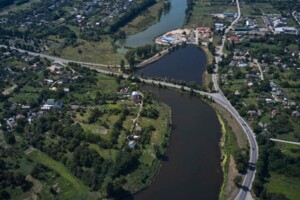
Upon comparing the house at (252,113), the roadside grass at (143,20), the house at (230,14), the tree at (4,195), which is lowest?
the tree at (4,195)

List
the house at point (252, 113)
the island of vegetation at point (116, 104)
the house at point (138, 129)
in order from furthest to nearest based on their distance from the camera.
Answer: the house at point (252, 113)
the house at point (138, 129)
the island of vegetation at point (116, 104)

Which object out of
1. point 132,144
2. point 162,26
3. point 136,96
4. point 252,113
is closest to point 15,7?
point 162,26

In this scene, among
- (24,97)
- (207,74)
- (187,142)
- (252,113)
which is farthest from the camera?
(207,74)

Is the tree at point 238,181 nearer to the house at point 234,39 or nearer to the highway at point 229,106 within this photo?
the highway at point 229,106

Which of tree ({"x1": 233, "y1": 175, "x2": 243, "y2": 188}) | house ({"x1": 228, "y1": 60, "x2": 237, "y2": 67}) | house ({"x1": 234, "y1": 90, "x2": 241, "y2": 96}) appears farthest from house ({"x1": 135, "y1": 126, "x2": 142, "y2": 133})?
house ({"x1": 228, "y1": 60, "x2": 237, "y2": 67})

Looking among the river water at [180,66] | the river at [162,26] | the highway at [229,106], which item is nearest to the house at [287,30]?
the highway at [229,106]

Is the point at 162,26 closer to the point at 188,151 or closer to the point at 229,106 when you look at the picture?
the point at 229,106

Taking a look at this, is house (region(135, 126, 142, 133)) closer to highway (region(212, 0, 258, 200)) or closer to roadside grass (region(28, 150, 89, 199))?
roadside grass (region(28, 150, 89, 199))

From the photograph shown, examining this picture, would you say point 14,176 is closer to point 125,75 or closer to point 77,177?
point 77,177
